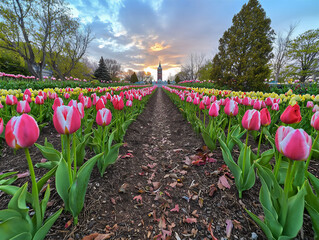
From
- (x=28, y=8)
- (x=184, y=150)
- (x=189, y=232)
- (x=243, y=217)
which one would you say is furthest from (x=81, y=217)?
(x=28, y=8)

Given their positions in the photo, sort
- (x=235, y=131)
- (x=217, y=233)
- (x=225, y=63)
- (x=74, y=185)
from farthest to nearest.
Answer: (x=225, y=63) → (x=235, y=131) → (x=217, y=233) → (x=74, y=185)

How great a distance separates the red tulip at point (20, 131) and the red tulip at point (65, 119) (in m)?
0.18

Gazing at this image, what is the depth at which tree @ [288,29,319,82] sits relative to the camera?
2772cm

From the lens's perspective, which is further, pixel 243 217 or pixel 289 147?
pixel 243 217

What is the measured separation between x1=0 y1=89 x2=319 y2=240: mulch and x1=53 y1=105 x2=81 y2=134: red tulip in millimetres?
873

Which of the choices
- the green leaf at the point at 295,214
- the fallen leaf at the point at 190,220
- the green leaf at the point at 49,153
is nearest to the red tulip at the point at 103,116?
the green leaf at the point at 49,153

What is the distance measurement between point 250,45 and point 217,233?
14.9 m

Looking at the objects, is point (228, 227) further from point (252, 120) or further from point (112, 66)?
point (112, 66)

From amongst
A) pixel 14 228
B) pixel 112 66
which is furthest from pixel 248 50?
pixel 112 66

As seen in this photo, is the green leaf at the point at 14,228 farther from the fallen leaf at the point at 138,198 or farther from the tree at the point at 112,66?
the tree at the point at 112,66

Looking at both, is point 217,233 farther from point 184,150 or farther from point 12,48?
point 12,48

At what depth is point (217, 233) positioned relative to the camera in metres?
1.40

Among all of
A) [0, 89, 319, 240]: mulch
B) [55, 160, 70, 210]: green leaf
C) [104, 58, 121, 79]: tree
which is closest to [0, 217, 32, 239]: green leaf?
[55, 160, 70, 210]: green leaf

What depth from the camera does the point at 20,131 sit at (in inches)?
35.7
